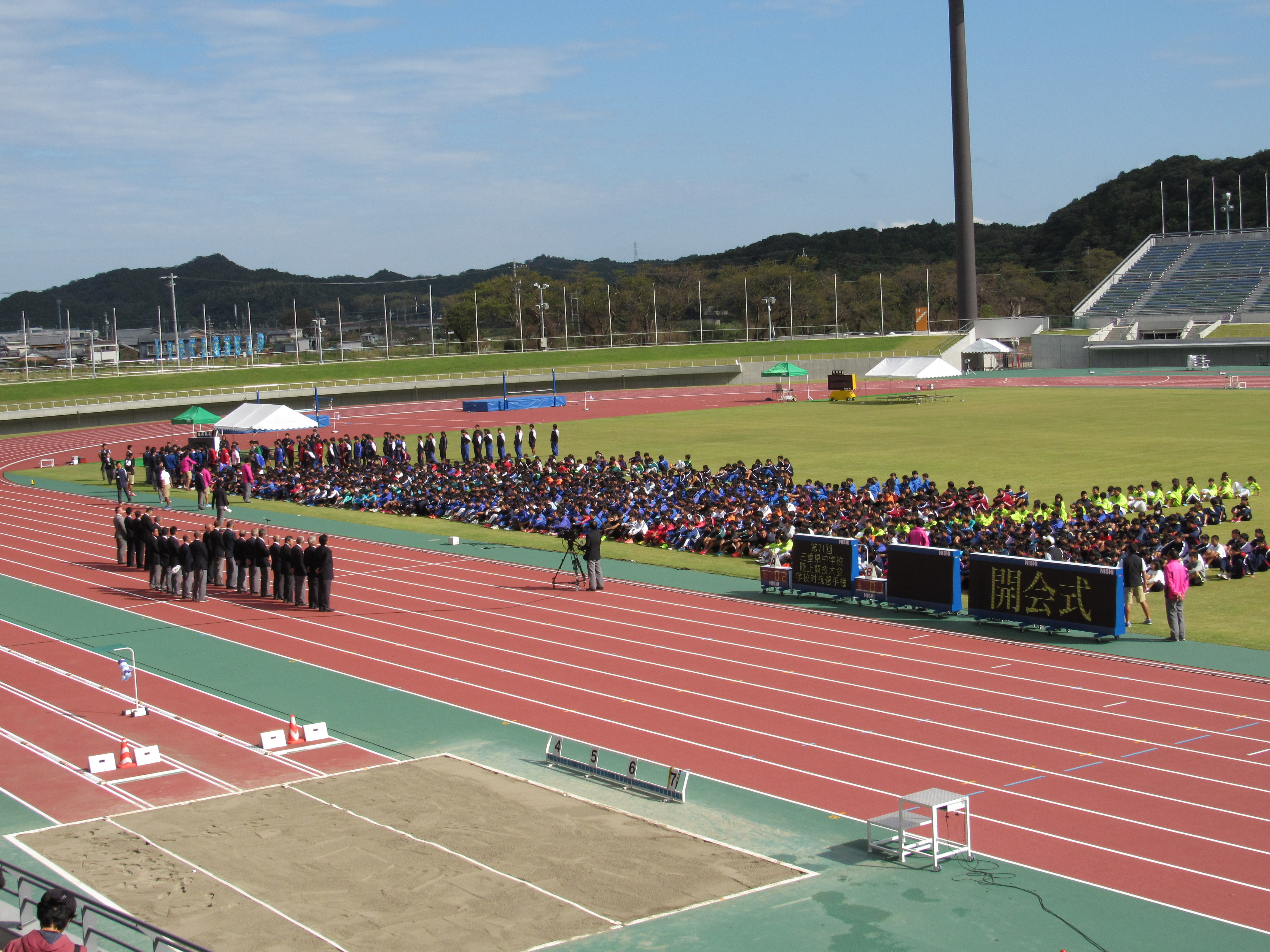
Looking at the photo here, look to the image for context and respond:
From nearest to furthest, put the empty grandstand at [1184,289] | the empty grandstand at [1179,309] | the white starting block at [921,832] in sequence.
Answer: the white starting block at [921,832]
the empty grandstand at [1179,309]
the empty grandstand at [1184,289]

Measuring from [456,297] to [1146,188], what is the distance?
85571 mm

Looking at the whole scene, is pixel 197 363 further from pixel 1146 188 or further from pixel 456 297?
pixel 1146 188

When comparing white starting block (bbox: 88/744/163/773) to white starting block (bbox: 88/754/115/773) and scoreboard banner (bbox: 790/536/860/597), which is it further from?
scoreboard banner (bbox: 790/536/860/597)

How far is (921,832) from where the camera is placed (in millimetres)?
10273

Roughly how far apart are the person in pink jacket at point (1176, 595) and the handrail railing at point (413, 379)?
5794 centimetres

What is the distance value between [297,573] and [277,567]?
28.3 inches

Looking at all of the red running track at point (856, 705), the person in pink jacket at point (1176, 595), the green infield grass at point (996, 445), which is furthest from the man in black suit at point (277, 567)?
the person in pink jacket at point (1176, 595)

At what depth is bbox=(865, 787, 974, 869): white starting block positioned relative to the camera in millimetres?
9516

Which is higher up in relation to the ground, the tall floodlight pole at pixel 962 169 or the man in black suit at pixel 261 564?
the tall floodlight pole at pixel 962 169

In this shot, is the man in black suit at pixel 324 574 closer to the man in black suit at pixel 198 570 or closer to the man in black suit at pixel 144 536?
the man in black suit at pixel 198 570

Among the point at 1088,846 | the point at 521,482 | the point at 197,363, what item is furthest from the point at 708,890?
the point at 197,363

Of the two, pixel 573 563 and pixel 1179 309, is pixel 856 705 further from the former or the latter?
pixel 1179 309

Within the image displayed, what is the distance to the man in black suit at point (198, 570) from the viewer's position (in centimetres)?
2134

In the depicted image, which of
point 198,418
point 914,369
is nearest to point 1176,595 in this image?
point 198,418
